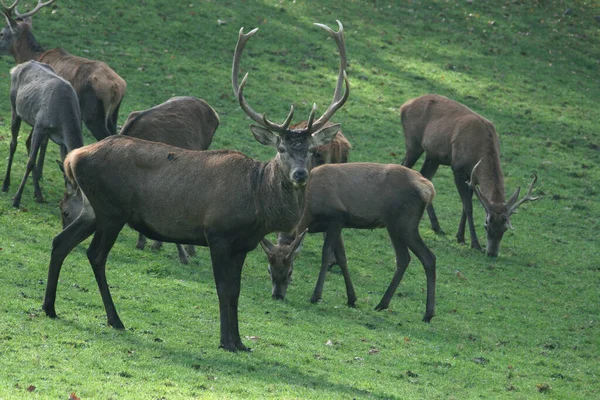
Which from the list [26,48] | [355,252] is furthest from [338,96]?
[26,48]

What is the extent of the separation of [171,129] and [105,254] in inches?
184

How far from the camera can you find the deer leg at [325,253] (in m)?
12.7

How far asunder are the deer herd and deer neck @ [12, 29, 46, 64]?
0.09 feet

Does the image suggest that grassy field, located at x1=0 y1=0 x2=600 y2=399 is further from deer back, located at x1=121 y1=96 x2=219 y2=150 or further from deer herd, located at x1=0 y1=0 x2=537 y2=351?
deer back, located at x1=121 y1=96 x2=219 y2=150

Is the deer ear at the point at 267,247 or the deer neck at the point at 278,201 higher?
the deer neck at the point at 278,201

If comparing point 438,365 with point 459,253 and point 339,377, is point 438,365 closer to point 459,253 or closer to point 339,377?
point 339,377

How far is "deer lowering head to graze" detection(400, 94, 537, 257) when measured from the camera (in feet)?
53.4

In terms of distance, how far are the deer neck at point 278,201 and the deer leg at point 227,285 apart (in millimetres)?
466

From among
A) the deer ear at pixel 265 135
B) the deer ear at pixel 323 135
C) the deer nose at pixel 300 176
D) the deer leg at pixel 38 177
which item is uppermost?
the deer ear at pixel 323 135

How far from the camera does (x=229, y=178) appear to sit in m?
9.75

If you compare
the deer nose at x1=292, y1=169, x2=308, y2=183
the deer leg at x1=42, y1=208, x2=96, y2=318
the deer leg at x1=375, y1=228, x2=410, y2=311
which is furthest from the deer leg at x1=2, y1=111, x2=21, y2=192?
the deer nose at x1=292, y1=169, x2=308, y2=183

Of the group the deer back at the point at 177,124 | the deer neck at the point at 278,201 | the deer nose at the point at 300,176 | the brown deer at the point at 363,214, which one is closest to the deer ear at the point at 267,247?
the brown deer at the point at 363,214

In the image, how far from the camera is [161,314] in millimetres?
10648

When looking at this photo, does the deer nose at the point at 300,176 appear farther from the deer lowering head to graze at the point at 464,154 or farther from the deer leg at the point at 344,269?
the deer lowering head to graze at the point at 464,154
